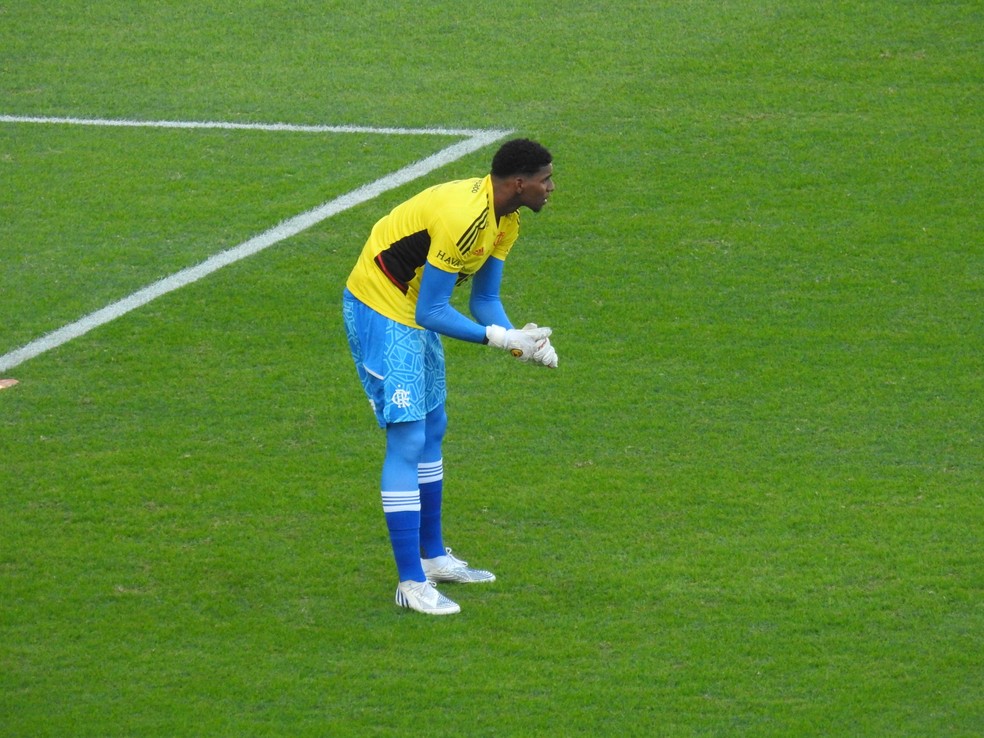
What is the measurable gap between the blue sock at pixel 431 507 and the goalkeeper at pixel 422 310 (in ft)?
0.38

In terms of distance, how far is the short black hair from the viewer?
6512 millimetres

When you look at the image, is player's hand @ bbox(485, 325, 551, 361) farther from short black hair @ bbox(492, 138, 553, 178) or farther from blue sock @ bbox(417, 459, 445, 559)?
blue sock @ bbox(417, 459, 445, 559)

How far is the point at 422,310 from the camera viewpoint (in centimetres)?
655

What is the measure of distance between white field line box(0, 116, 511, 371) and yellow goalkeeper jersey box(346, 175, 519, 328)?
13.4 feet

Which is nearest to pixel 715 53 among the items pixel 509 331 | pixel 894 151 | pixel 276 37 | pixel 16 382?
pixel 894 151

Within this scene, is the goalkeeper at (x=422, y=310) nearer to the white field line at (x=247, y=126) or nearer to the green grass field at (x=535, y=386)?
the green grass field at (x=535, y=386)

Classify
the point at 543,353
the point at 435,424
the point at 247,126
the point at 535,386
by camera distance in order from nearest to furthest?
the point at 543,353, the point at 435,424, the point at 535,386, the point at 247,126

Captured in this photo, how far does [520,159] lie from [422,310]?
0.78 metres

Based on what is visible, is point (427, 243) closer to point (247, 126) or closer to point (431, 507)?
point (431, 507)

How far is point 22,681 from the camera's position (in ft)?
20.5

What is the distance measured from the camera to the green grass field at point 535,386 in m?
6.31

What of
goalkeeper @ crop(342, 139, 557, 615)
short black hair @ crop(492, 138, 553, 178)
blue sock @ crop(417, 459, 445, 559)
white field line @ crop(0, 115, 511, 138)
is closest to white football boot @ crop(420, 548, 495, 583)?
blue sock @ crop(417, 459, 445, 559)

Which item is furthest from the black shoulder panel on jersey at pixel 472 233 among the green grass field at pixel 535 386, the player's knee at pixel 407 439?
the green grass field at pixel 535 386

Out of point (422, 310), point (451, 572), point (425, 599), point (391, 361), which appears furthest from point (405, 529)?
point (422, 310)
